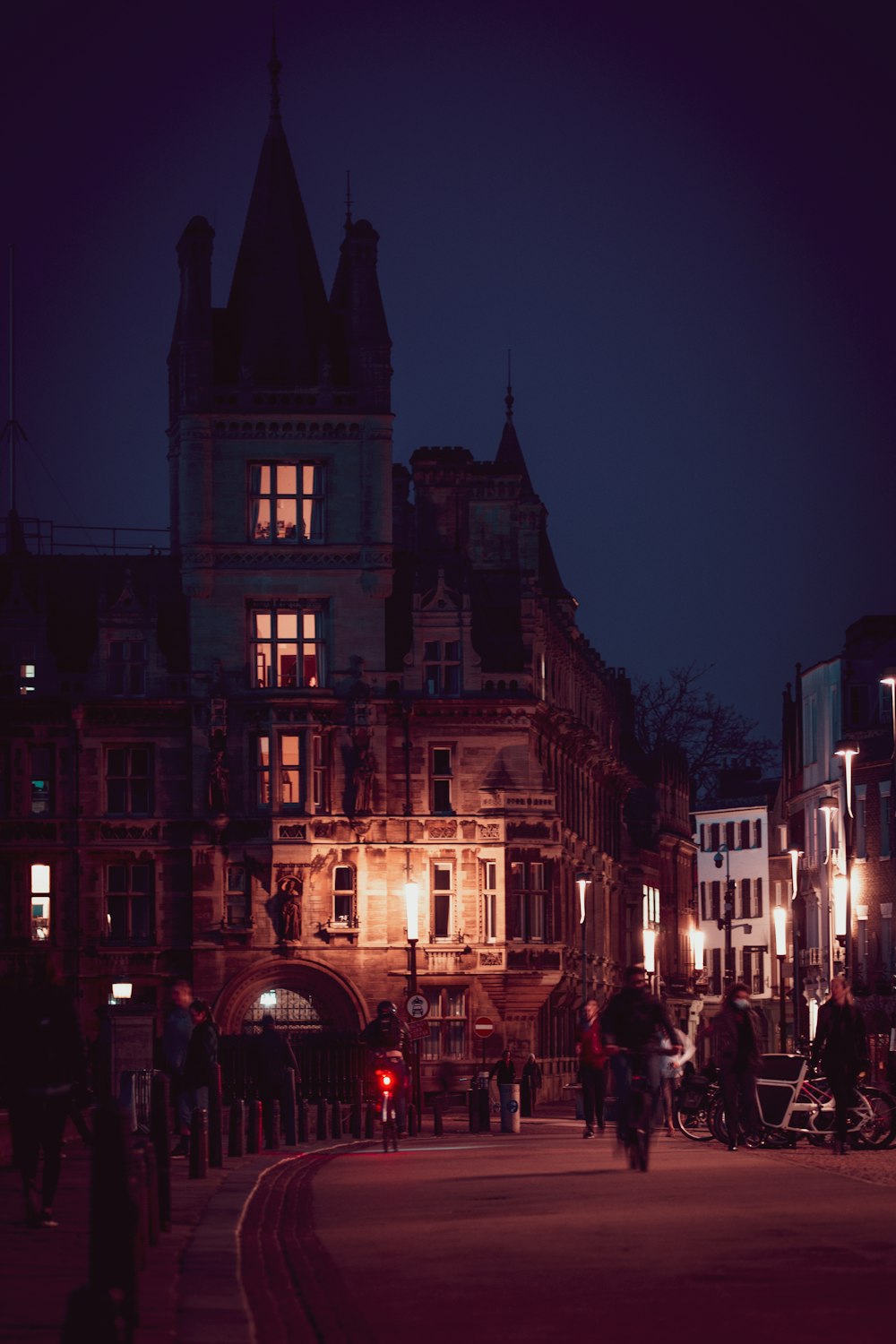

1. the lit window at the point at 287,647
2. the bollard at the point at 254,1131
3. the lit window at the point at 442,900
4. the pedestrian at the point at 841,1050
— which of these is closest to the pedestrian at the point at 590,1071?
the bollard at the point at 254,1131

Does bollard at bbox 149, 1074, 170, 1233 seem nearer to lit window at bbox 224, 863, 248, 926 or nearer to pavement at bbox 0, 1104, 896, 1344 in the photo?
pavement at bbox 0, 1104, 896, 1344

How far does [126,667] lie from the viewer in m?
69.8

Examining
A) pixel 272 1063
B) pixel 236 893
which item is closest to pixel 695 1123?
pixel 272 1063

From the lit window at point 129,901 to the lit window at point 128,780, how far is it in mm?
1491

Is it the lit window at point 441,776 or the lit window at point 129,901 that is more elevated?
the lit window at point 441,776

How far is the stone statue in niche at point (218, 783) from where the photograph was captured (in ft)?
224

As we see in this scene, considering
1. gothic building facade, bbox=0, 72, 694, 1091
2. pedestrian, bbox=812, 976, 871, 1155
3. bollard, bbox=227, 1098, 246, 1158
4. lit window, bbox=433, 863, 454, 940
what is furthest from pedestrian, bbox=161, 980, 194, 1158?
lit window, bbox=433, 863, 454, 940

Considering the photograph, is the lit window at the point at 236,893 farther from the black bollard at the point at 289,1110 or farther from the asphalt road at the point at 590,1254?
the asphalt road at the point at 590,1254

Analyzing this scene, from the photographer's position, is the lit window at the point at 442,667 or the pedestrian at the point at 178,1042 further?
the lit window at the point at 442,667

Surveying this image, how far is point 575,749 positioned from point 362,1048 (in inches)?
1105

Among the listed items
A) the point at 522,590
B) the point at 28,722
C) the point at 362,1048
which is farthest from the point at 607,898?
the point at 362,1048

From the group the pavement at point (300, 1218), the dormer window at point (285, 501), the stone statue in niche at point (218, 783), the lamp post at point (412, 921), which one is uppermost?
the dormer window at point (285, 501)

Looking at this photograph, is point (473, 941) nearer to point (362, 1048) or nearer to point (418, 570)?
point (418, 570)

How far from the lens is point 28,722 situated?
69688 mm
